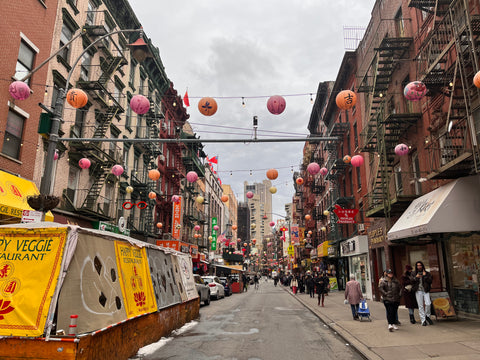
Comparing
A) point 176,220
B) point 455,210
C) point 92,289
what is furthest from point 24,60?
point 176,220

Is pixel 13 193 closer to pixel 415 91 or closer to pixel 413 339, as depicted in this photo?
pixel 413 339

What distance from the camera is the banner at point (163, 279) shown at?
1010 centimetres

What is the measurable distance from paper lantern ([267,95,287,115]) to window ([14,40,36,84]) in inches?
443

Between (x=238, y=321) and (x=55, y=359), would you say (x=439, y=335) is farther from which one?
(x=55, y=359)

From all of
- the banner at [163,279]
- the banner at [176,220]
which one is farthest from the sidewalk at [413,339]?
the banner at [176,220]

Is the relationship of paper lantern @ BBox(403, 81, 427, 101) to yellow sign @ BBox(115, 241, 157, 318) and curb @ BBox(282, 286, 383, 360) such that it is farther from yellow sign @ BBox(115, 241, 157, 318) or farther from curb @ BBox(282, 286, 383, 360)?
yellow sign @ BBox(115, 241, 157, 318)

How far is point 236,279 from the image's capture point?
1635 inches

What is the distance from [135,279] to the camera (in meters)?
8.76

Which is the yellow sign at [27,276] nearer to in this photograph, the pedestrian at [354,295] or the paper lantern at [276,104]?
the paper lantern at [276,104]

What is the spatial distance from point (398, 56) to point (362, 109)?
294 inches

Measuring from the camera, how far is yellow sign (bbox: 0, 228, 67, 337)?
5859 millimetres

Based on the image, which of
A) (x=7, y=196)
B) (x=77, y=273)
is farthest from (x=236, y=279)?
(x=77, y=273)

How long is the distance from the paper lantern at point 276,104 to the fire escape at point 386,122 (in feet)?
21.6

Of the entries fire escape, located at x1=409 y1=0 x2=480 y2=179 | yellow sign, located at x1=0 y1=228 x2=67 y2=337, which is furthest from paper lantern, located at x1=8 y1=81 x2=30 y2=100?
fire escape, located at x1=409 y1=0 x2=480 y2=179
